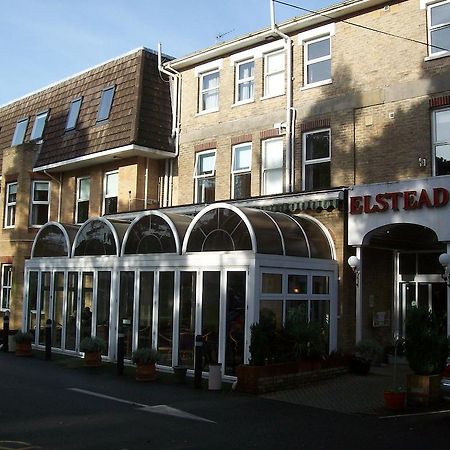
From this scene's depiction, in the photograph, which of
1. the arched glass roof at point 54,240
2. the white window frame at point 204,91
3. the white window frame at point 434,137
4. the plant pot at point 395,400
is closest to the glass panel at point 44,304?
the arched glass roof at point 54,240

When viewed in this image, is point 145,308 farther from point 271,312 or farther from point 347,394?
point 347,394

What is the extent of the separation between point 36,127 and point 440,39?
54.6 ft

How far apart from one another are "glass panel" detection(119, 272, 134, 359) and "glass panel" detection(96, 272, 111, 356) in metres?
0.58

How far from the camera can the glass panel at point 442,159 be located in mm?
15406

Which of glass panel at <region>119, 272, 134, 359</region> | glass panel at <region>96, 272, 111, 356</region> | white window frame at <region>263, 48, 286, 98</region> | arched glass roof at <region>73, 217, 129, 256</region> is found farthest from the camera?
white window frame at <region>263, 48, 286, 98</region>

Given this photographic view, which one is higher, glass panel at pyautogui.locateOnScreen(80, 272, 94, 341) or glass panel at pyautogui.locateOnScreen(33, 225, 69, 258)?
glass panel at pyautogui.locateOnScreen(33, 225, 69, 258)

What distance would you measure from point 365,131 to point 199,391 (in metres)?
8.27

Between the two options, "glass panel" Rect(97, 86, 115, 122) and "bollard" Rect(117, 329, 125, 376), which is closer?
"bollard" Rect(117, 329, 125, 376)

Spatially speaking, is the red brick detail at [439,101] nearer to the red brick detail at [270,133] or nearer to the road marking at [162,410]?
the red brick detail at [270,133]

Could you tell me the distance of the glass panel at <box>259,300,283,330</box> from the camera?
13.7 metres

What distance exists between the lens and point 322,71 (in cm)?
1841

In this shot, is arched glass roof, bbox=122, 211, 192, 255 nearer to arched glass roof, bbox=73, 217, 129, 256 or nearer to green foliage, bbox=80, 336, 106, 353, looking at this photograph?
arched glass roof, bbox=73, 217, 129, 256

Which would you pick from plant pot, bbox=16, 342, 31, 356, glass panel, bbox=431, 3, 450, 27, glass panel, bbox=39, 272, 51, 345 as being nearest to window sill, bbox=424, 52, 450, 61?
glass panel, bbox=431, 3, 450, 27

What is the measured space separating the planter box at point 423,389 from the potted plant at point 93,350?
7.58 m
